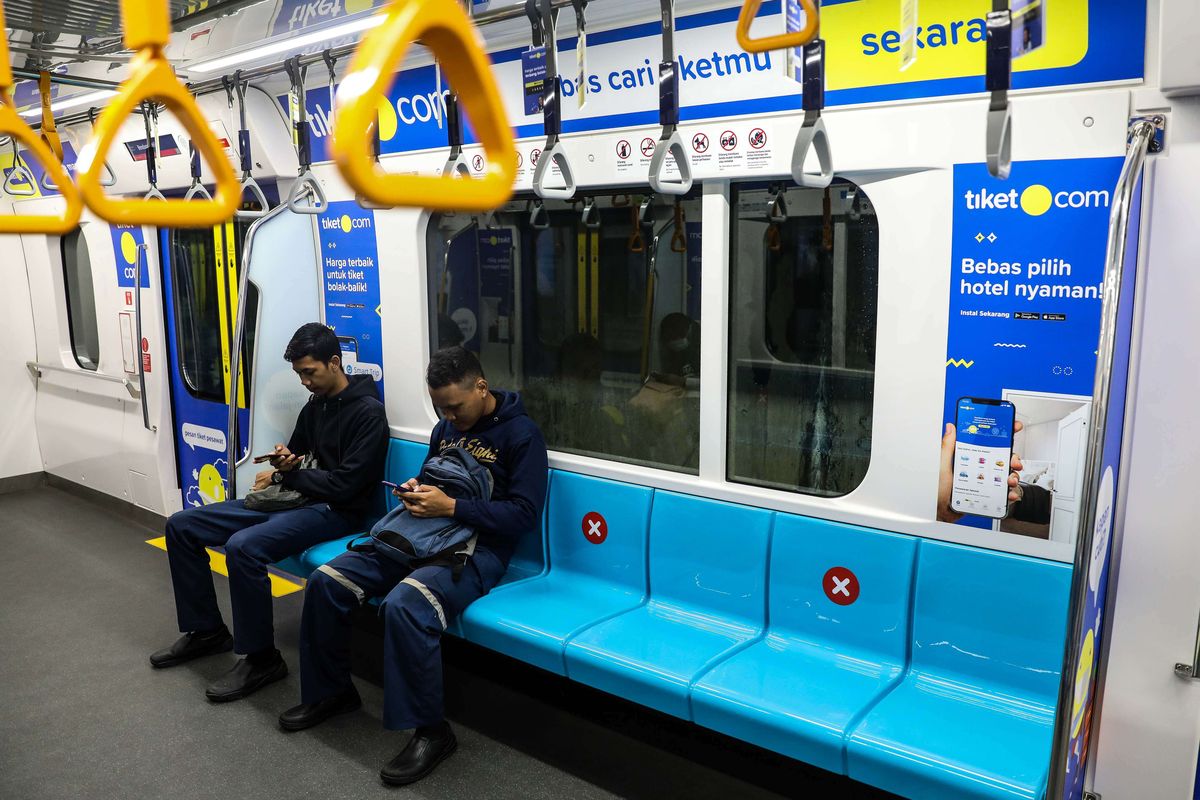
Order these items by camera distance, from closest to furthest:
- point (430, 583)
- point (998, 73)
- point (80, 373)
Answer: point (998, 73)
point (430, 583)
point (80, 373)

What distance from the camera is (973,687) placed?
3.07m

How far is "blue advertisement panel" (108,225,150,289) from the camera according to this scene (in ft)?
21.5

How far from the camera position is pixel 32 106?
6227 mm

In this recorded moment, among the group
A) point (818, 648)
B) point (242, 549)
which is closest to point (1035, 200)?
point (818, 648)

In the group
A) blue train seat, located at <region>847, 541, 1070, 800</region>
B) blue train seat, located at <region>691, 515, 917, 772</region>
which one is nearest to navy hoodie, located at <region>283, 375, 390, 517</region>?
blue train seat, located at <region>691, 515, 917, 772</region>

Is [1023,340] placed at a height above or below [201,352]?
above

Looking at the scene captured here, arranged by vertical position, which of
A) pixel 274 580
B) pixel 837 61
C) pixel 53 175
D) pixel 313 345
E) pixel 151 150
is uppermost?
pixel 837 61

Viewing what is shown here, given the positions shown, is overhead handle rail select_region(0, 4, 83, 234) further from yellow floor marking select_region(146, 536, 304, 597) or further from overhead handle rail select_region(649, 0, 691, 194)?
yellow floor marking select_region(146, 536, 304, 597)

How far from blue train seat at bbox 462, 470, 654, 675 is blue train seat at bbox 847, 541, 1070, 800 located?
1182mm

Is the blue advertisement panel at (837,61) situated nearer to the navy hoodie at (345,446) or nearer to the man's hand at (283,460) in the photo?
the navy hoodie at (345,446)

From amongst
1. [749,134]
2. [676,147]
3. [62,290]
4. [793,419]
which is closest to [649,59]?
[749,134]

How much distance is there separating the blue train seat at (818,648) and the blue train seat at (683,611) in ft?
0.26

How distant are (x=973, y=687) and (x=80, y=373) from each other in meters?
7.09

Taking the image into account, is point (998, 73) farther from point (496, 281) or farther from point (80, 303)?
point (80, 303)
